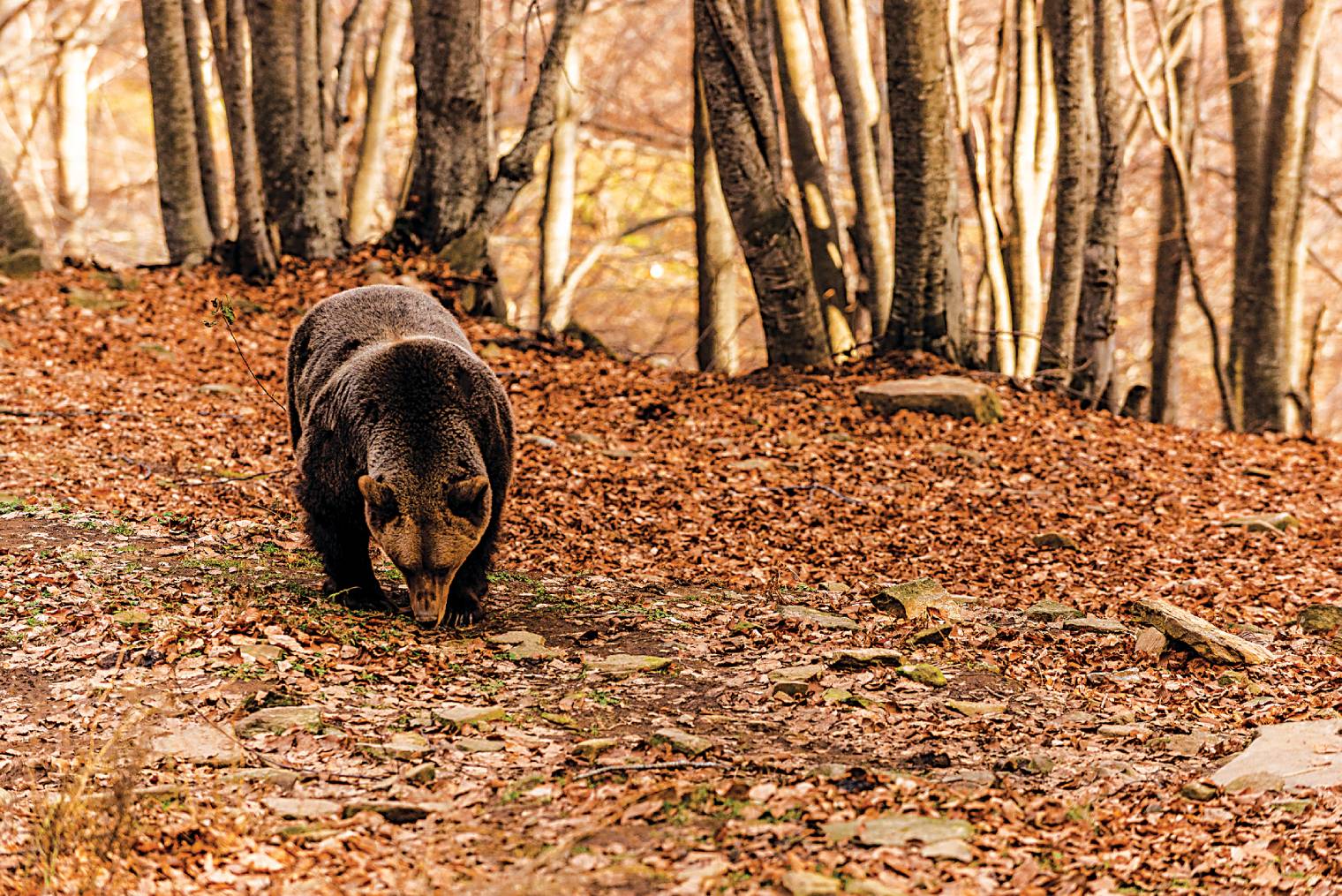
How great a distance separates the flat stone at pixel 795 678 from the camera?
6359 millimetres

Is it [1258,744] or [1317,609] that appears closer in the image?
[1258,744]

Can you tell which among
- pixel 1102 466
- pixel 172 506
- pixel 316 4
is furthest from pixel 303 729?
pixel 316 4

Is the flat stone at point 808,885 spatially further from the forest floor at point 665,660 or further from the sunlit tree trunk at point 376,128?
the sunlit tree trunk at point 376,128

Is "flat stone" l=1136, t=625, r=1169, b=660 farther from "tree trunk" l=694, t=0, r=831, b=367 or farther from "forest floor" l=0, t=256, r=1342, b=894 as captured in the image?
"tree trunk" l=694, t=0, r=831, b=367

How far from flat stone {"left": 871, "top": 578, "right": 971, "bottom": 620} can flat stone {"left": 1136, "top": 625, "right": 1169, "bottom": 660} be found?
1058 millimetres

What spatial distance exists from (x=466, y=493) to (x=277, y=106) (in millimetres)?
9733

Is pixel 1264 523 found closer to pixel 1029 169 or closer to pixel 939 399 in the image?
pixel 939 399

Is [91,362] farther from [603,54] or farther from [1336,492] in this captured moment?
[603,54]

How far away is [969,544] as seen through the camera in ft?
31.0

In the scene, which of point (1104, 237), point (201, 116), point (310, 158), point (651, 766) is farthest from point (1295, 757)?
point (201, 116)

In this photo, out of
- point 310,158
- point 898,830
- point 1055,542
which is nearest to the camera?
point 898,830

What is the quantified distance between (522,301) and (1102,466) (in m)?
22.3

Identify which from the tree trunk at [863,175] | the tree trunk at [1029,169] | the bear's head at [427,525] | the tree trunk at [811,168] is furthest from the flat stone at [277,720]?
the tree trunk at [1029,169]

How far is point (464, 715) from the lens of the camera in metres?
5.74
